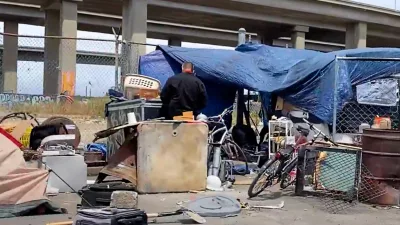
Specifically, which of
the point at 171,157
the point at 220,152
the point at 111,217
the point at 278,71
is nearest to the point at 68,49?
the point at 278,71

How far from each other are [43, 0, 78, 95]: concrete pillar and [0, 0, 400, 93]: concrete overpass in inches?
2.5

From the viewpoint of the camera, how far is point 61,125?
10.6 metres

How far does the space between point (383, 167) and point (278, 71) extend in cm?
502

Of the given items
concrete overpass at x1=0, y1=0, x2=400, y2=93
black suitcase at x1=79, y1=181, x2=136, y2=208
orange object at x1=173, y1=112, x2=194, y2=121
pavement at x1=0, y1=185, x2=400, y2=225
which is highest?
concrete overpass at x1=0, y1=0, x2=400, y2=93

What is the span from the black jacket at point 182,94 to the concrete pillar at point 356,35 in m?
36.7

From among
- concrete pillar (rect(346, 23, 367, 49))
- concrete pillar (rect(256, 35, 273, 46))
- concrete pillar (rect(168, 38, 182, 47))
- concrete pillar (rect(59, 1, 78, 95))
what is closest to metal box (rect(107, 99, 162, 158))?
concrete pillar (rect(59, 1, 78, 95))

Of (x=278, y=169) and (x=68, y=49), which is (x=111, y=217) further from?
(x=68, y=49)

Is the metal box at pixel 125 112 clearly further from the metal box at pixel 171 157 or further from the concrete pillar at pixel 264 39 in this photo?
the concrete pillar at pixel 264 39

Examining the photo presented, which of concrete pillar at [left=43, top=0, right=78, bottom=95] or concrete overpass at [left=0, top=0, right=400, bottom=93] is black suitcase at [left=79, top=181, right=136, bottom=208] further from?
concrete overpass at [left=0, top=0, right=400, bottom=93]

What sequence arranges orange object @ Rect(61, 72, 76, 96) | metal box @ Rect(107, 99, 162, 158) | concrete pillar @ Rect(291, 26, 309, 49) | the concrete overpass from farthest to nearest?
1. concrete pillar @ Rect(291, 26, 309, 49)
2. the concrete overpass
3. orange object @ Rect(61, 72, 76, 96)
4. metal box @ Rect(107, 99, 162, 158)

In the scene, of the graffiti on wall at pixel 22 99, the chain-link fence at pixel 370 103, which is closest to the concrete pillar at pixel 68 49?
the graffiti on wall at pixel 22 99

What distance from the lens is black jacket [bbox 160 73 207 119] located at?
9.84 meters

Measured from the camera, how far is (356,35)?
45.2m

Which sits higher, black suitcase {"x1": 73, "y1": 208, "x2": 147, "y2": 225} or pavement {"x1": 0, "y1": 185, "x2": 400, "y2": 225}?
black suitcase {"x1": 73, "y1": 208, "x2": 147, "y2": 225}
